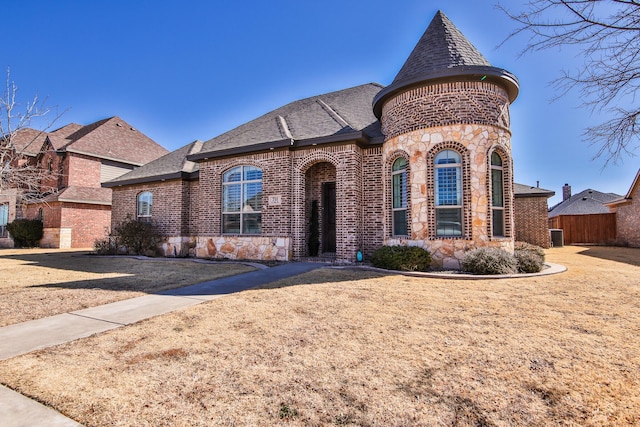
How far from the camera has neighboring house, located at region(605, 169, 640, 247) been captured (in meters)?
18.9

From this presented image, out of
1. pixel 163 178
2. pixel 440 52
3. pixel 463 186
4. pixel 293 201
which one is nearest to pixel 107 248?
pixel 163 178

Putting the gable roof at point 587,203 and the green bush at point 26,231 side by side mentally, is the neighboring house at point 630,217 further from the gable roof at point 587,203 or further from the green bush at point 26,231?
the green bush at point 26,231

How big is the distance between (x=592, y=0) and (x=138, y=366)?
20.6 ft

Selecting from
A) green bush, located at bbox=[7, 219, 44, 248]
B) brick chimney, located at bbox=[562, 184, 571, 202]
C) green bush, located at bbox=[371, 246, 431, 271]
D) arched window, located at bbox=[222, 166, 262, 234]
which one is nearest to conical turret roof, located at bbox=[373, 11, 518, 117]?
green bush, located at bbox=[371, 246, 431, 271]

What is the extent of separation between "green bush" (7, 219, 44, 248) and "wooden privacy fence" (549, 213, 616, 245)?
36511 mm

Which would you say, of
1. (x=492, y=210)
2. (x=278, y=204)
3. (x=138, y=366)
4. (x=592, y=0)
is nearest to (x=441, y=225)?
(x=492, y=210)

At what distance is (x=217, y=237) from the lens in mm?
12547

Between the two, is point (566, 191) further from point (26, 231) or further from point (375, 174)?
point (26, 231)

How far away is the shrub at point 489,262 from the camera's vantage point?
25.6 ft

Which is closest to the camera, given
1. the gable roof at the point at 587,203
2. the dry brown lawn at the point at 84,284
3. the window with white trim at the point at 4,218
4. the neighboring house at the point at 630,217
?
the dry brown lawn at the point at 84,284

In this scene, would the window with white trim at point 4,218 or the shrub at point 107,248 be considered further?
the window with white trim at point 4,218

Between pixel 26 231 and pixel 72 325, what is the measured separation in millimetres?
23714

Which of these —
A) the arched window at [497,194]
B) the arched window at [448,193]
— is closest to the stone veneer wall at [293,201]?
the arched window at [448,193]

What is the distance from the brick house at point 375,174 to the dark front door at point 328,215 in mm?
39
